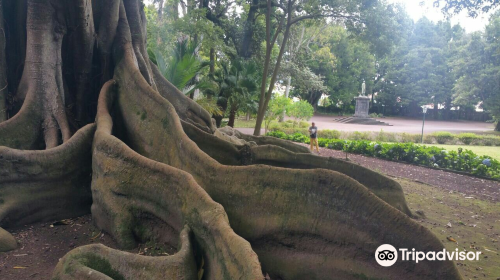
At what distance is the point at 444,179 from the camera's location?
39.8 feet

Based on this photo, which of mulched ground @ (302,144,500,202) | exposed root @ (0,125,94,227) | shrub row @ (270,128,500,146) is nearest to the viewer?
exposed root @ (0,125,94,227)

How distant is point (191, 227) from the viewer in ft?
11.0

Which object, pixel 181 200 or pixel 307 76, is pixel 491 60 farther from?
pixel 181 200

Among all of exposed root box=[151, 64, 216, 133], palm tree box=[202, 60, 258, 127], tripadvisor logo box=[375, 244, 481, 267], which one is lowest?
tripadvisor logo box=[375, 244, 481, 267]

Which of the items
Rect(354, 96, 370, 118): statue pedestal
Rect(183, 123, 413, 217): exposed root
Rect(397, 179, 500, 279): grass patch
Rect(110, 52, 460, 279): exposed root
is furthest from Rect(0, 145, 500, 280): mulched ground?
Result: Rect(354, 96, 370, 118): statue pedestal

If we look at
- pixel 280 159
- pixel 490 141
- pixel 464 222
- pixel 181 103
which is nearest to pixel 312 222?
pixel 280 159

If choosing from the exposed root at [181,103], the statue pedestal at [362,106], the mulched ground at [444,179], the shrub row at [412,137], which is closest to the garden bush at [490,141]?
the shrub row at [412,137]

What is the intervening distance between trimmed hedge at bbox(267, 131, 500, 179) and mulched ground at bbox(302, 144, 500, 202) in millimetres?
489

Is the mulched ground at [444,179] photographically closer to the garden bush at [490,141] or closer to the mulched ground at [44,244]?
the mulched ground at [44,244]

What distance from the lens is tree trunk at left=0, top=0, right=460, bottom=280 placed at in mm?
3066

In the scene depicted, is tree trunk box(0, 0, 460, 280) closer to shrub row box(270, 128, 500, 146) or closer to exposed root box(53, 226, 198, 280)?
exposed root box(53, 226, 198, 280)

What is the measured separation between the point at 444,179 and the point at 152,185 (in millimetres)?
11248

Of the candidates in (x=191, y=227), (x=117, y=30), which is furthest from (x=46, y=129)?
(x=191, y=227)

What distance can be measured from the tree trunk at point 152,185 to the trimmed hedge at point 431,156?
8.73 m
